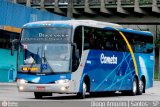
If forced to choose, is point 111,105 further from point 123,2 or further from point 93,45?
point 123,2

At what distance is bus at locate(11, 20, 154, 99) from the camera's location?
22.9 meters

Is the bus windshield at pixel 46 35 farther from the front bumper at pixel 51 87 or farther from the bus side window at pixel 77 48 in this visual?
the front bumper at pixel 51 87

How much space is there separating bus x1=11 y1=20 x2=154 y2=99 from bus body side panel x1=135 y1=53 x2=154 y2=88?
108 inches

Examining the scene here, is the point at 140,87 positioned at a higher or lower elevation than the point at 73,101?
lower

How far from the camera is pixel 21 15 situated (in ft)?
141

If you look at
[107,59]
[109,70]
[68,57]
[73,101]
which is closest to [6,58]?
[109,70]

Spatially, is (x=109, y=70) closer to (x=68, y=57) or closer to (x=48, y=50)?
(x=68, y=57)

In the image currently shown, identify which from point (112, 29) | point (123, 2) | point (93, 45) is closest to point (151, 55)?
point (112, 29)

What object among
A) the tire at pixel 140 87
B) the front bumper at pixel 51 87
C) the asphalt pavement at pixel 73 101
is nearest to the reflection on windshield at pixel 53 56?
the front bumper at pixel 51 87

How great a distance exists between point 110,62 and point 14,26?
16460 millimetres

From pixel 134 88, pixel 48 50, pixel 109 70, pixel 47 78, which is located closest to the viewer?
pixel 47 78

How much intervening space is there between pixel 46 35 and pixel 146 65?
8493mm

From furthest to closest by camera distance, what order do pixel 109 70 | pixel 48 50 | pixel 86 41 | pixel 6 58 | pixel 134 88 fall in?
pixel 6 58 → pixel 134 88 → pixel 109 70 → pixel 86 41 → pixel 48 50

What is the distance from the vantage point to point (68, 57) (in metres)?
22.9
